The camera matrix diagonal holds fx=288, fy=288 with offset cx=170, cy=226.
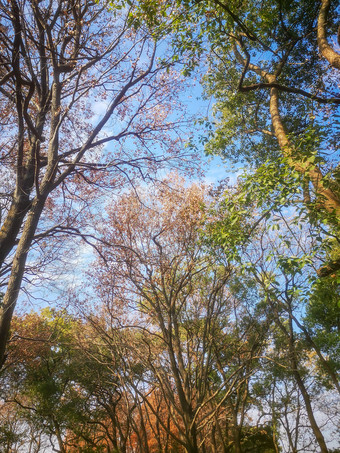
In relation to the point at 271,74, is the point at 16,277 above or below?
below

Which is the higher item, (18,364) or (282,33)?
(282,33)

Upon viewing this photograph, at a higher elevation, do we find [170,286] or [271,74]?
[271,74]

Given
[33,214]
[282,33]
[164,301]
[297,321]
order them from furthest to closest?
[297,321] < [282,33] < [164,301] < [33,214]

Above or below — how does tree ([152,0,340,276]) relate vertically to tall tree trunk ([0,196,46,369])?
above

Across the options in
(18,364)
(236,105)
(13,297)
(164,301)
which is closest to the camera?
(13,297)

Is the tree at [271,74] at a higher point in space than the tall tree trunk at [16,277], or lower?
higher

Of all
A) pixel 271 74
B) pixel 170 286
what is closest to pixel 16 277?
pixel 170 286

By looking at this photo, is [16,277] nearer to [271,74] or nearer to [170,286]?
[170,286]

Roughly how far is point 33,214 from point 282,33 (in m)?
7.23

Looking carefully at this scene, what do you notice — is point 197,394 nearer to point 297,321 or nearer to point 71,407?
point 297,321

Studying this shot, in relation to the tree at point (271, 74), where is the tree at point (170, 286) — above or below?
below

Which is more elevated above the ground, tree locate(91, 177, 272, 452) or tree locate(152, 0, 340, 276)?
tree locate(152, 0, 340, 276)

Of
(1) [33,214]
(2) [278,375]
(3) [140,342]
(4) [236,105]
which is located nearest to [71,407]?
(3) [140,342]

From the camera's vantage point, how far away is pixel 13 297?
417 centimetres
